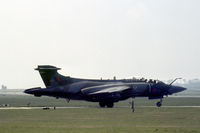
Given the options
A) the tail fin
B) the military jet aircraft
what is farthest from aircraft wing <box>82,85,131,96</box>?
the tail fin

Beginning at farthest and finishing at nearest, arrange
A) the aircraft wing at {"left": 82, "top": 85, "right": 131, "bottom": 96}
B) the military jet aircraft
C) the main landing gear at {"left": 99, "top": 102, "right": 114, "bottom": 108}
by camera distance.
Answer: the main landing gear at {"left": 99, "top": 102, "right": 114, "bottom": 108}
the aircraft wing at {"left": 82, "top": 85, "right": 131, "bottom": 96}
the military jet aircraft

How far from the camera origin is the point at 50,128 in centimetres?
3095

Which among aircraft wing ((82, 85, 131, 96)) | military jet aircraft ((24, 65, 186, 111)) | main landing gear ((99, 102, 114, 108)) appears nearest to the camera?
military jet aircraft ((24, 65, 186, 111))

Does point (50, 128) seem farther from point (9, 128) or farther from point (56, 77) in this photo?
point (56, 77)

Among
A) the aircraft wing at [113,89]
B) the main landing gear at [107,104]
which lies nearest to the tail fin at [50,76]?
the aircraft wing at [113,89]

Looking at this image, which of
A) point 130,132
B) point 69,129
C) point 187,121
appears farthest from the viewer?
point 187,121

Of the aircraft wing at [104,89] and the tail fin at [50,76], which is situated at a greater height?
the tail fin at [50,76]

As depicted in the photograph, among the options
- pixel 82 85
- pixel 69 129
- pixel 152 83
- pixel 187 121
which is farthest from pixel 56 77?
pixel 69 129

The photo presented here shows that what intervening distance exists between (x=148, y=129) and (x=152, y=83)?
32881 mm

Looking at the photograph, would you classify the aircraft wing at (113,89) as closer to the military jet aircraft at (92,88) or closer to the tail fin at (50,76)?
the military jet aircraft at (92,88)

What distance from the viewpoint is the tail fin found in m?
59.6

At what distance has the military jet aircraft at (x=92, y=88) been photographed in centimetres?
5922

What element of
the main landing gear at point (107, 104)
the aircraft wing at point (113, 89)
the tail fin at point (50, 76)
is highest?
the tail fin at point (50, 76)

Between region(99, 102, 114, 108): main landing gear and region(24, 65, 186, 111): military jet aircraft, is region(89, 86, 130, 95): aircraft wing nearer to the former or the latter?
region(24, 65, 186, 111): military jet aircraft
